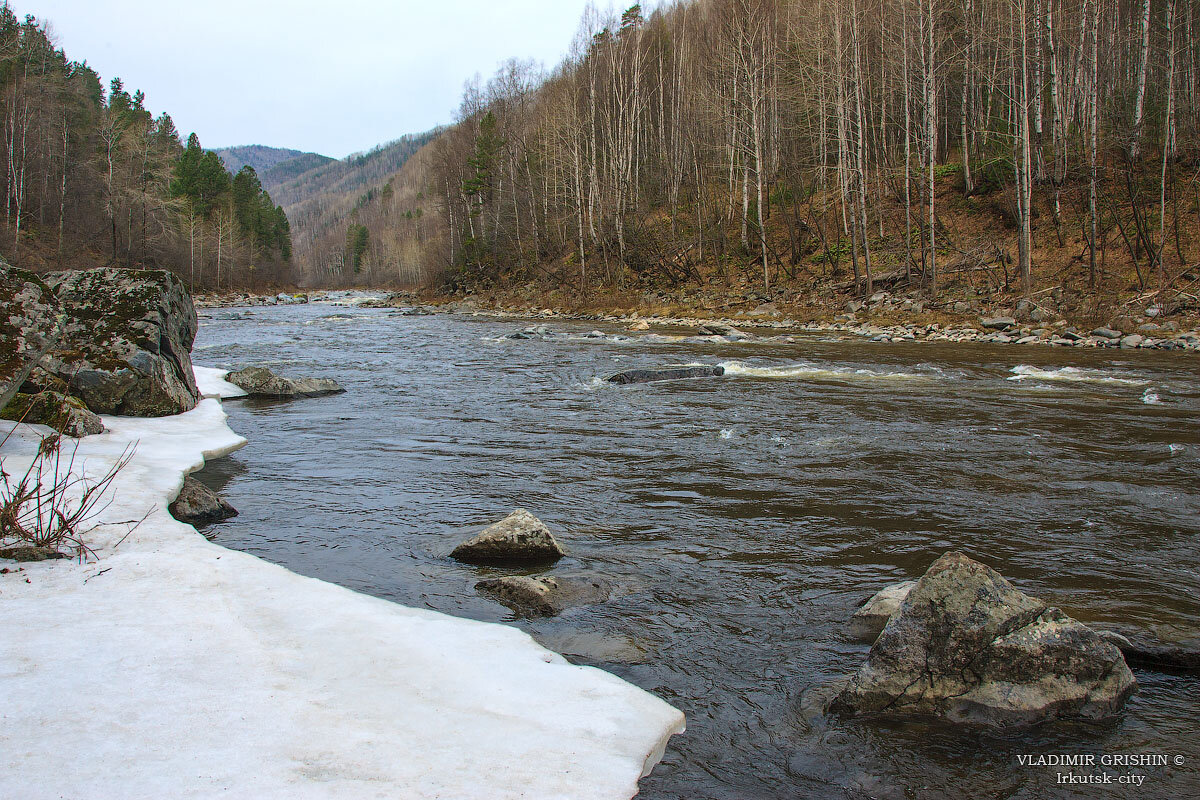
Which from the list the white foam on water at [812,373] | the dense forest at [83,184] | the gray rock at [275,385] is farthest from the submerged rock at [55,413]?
the dense forest at [83,184]

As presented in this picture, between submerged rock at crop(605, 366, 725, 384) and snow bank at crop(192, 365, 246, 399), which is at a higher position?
snow bank at crop(192, 365, 246, 399)

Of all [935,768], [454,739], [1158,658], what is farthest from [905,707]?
[454,739]

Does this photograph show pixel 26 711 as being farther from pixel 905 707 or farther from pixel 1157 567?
pixel 1157 567

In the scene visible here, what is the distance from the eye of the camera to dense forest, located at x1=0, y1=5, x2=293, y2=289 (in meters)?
37.5

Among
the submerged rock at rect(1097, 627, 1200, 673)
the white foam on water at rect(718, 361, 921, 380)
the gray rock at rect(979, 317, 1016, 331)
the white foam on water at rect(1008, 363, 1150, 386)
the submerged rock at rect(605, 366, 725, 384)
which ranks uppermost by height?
the gray rock at rect(979, 317, 1016, 331)

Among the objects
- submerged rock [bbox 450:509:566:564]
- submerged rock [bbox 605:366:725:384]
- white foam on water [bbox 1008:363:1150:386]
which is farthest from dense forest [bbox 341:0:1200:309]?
submerged rock [bbox 450:509:566:564]

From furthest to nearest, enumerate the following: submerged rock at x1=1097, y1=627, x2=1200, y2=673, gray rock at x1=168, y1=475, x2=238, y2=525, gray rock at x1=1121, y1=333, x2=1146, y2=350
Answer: gray rock at x1=1121, y1=333, x2=1146, y2=350 → gray rock at x1=168, y1=475, x2=238, y2=525 → submerged rock at x1=1097, y1=627, x2=1200, y2=673

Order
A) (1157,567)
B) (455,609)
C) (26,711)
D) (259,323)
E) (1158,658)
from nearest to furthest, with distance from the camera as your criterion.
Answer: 1. (26,711)
2. (1158,658)
3. (455,609)
4. (1157,567)
5. (259,323)

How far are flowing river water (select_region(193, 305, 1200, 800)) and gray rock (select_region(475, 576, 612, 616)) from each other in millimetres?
101

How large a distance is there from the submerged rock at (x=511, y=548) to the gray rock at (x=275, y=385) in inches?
314

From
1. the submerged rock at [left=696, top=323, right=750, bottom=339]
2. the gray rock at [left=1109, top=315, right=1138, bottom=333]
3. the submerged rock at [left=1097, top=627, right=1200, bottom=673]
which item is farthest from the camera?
the submerged rock at [left=696, top=323, right=750, bottom=339]

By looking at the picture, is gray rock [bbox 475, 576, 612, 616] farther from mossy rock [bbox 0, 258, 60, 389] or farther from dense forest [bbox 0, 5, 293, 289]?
dense forest [bbox 0, 5, 293, 289]

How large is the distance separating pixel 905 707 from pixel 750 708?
2.15ft

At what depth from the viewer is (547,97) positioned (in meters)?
46.5
